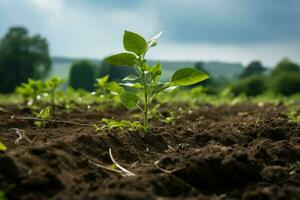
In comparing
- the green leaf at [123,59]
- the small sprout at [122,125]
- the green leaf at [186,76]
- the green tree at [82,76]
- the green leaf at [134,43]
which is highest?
the green leaf at [134,43]

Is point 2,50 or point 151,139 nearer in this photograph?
point 151,139

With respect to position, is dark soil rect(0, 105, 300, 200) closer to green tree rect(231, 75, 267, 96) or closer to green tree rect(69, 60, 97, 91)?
green tree rect(69, 60, 97, 91)

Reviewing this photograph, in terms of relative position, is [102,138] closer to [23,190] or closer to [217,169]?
[217,169]

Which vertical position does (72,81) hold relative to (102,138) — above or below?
below

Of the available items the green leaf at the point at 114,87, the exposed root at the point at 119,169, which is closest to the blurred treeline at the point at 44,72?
the green leaf at the point at 114,87

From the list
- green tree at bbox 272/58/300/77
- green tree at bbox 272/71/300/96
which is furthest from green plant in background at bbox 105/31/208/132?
green tree at bbox 272/58/300/77

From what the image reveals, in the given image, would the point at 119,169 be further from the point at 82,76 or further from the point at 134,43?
the point at 82,76

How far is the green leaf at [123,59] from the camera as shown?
384cm

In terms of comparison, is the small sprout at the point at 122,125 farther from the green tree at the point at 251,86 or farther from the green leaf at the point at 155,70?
the green tree at the point at 251,86

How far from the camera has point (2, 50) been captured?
38156 millimetres

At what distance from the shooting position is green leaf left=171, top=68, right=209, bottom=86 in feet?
12.6

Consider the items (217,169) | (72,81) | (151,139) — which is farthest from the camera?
(72,81)

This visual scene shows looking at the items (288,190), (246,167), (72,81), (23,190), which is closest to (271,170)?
(246,167)

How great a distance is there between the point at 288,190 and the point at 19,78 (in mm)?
34449
